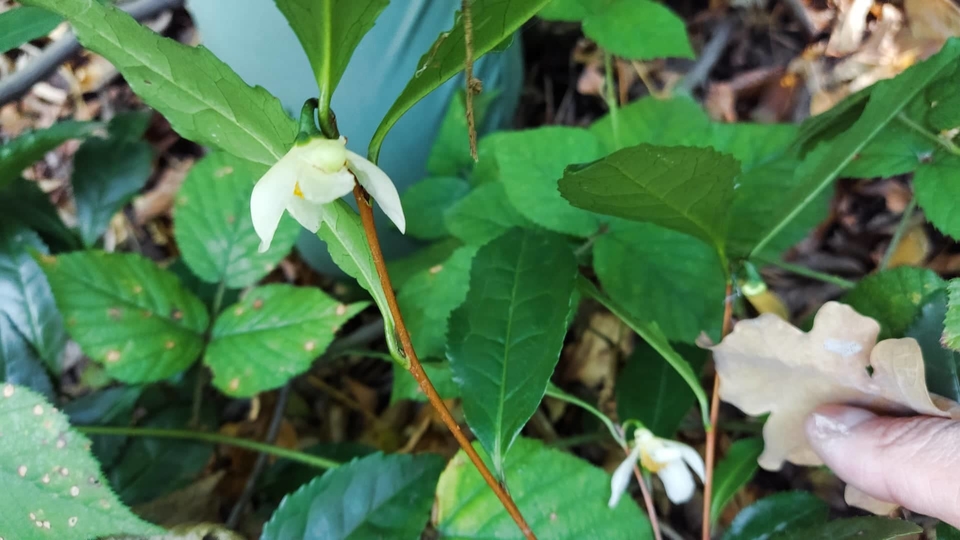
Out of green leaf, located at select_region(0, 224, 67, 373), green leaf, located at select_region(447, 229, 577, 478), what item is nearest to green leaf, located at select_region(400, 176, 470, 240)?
green leaf, located at select_region(447, 229, 577, 478)

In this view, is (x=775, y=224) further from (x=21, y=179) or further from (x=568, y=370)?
(x=21, y=179)

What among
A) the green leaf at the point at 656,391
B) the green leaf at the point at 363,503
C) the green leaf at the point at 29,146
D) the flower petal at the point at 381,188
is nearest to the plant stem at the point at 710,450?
the green leaf at the point at 656,391

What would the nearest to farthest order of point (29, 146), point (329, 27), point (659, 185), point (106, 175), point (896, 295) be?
point (329, 27) → point (659, 185) → point (896, 295) → point (29, 146) → point (106, 175)

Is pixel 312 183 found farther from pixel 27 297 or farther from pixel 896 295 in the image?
pixel 27 297

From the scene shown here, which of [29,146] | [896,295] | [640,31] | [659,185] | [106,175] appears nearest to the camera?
[659,185]

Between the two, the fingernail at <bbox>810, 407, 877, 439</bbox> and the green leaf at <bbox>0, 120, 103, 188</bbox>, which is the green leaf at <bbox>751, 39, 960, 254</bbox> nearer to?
the fingernail at <bbox>810, 407, 877, 439</bbox>

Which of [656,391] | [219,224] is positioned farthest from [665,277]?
[219,224]
